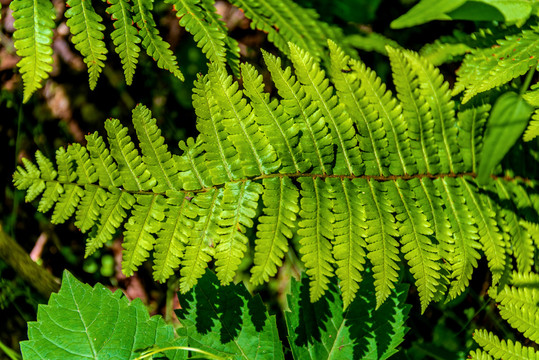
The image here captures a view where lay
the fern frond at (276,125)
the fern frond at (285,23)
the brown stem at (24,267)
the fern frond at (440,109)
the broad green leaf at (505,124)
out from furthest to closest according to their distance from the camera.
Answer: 1. the brown stem at (24,267)
2. the fern frond at (285,23)
3. the fern frond at (440,109)
4. the fern frond at (276,125)
5. the broad green leaf at (505,124)

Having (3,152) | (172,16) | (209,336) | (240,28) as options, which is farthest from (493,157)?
(3,152)

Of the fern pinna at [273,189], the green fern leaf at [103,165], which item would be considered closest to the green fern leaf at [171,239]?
the fern pinna at [273,189]

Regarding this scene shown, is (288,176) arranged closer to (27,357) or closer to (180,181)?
(180,181)

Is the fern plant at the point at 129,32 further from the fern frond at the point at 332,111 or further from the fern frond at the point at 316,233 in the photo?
the fern frond at the point at 316,233

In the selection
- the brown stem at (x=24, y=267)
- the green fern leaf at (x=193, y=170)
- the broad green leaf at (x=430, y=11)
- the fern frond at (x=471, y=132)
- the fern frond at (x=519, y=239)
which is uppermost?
the broad green leaf at (x=430, y=11)

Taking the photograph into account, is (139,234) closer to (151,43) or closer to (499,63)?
(151,43)

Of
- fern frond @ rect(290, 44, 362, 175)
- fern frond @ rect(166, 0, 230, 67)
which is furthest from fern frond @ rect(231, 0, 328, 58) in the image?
fern frond @ rect(290, 44, 362, 175)

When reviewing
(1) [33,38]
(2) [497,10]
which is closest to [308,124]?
(2) [497,10]
